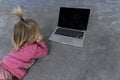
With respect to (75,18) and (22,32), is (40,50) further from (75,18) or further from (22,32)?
(75,18)

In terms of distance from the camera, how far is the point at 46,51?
3.67 ft

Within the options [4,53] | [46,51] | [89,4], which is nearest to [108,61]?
[46,51]

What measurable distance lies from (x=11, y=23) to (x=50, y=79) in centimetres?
77

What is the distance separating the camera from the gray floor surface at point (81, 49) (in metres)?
0.99

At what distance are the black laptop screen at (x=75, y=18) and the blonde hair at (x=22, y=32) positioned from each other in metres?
0.37

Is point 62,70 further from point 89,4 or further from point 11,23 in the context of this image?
point 89,4

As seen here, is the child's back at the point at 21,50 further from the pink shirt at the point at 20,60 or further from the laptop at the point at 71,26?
the laptop at the point at 71,26

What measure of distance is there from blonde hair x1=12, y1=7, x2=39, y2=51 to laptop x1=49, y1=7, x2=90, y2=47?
29 cm

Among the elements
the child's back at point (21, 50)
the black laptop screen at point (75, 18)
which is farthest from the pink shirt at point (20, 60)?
the black laptop screen at point (75, 18)

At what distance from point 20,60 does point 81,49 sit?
435 millimetres

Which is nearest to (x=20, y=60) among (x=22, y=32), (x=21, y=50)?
(x=21, y=50)

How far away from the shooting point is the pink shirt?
944 millimetres

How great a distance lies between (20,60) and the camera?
38.0 inches

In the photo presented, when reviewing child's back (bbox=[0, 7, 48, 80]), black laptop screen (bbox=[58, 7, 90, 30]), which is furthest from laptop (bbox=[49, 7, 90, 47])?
child's back (bbox=[0, 7, 48, 80])
